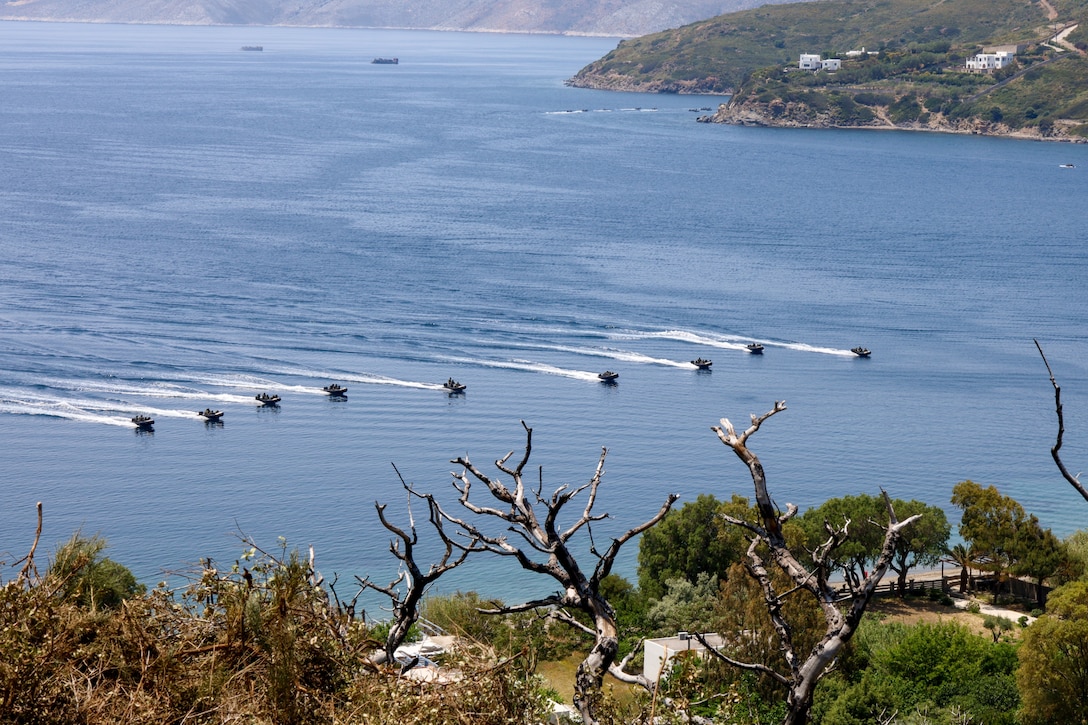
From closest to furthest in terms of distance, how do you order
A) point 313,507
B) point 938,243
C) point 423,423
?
1. point 313,507
2. point 423,423
3. point 938,243

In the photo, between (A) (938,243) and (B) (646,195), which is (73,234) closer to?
(B) (646,195)

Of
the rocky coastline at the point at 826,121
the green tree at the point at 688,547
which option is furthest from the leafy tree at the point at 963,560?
the rocky coastline at the point at 826,121

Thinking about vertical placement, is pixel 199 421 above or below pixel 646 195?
below

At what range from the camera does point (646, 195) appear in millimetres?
113625

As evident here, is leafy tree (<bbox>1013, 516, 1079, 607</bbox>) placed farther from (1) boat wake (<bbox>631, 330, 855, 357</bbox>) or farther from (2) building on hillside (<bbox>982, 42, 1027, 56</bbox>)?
(2) building on hillside (<bbox>982, 42, 1027, 56</bbox>)

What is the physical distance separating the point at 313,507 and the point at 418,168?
7715cm

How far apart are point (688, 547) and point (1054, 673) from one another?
14296mm

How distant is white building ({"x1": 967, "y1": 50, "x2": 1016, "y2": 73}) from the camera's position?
186 m

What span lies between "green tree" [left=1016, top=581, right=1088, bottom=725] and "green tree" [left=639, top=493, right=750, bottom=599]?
11.7 m

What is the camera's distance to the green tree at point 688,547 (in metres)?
40.2

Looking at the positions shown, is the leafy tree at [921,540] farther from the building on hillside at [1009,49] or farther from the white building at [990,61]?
the building on hillside at [1009,49]

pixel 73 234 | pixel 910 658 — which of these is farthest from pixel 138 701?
pixel 73 234

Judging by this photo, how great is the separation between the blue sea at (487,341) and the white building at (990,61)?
67.8 metres

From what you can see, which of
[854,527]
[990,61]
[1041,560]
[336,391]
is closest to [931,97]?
[990,61]
